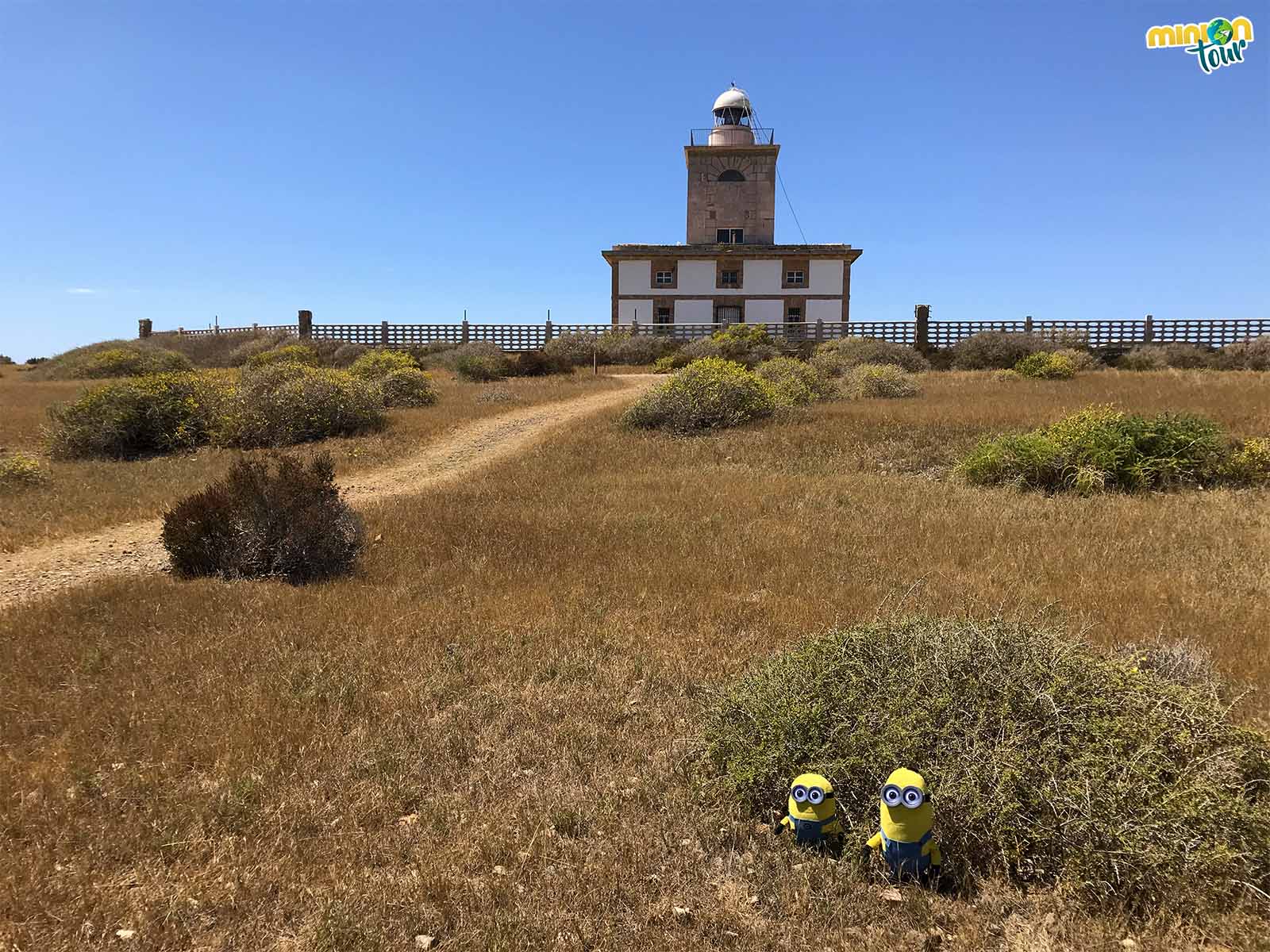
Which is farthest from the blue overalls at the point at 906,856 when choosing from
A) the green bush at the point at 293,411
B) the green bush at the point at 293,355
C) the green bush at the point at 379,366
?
the green bush at the point at 293,355

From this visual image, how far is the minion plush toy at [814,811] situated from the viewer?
286 centimetres

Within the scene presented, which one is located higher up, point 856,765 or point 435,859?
point 856,765

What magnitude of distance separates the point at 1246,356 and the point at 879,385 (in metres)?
19.3

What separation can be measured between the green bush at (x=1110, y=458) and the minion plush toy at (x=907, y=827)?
26.6 feet

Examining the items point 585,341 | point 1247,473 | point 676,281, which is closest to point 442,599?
point 1247,473

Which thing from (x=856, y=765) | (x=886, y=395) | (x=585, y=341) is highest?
(x=585, y=341)

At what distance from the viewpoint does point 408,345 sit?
36.8 meters

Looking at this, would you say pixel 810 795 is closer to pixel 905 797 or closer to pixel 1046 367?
pixel 905 797

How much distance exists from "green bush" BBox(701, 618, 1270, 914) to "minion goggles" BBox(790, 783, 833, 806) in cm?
15

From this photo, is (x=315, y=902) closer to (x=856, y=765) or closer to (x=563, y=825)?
(x=563, y=825)

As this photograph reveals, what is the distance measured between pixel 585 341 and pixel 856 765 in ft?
103

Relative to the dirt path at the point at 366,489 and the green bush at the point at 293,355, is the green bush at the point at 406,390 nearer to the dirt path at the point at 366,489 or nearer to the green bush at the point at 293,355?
the dirt path at the point at 366,489

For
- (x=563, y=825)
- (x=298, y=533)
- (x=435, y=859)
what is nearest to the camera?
(x=435, y=859)

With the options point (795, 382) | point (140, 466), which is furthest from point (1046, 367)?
point (140, 466)
